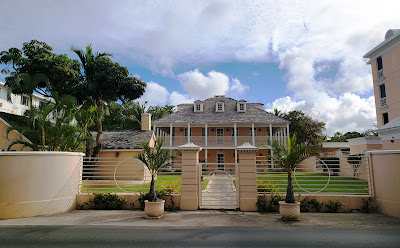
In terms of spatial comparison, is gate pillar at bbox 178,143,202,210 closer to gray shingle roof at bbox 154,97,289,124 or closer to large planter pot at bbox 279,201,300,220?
large planter pot at bbox 279,201,300,220

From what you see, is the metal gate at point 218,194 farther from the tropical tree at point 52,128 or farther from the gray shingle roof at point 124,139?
the gray shingle roof at point 124,139

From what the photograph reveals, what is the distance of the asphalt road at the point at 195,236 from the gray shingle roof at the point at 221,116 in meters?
20.4

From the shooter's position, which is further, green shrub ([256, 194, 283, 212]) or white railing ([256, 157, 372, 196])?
green shrub ([256, 194, 283, 212])

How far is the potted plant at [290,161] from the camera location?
6.87 meters

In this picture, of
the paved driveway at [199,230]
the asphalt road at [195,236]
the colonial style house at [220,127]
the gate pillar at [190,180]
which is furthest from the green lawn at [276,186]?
the colonial style house at [220,127]

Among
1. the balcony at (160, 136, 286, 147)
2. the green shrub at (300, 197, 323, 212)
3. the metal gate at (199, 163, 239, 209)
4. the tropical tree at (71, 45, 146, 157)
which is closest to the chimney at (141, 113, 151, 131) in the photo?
the tropical tree at (71, 45, 146, 157)

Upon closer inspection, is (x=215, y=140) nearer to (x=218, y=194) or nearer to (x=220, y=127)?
(x=220, y=127)

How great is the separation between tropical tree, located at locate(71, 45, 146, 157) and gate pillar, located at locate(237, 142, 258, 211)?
12.4 metres

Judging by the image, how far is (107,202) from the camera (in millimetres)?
8195

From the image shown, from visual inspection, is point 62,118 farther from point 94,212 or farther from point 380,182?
point 380,182

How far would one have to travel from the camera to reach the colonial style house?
2567 centimetres

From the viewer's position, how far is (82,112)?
46.8 feet

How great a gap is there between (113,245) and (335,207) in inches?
258

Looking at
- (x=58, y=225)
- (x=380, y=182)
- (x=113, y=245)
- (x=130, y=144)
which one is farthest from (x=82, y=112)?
(x=380, y=182)
